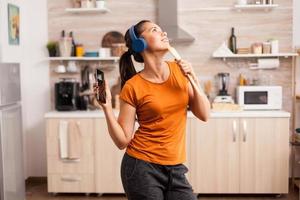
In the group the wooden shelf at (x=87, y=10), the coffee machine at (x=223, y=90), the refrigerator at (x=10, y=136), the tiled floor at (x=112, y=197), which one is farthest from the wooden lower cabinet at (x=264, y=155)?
the refrigerator at (x=10, y=136)

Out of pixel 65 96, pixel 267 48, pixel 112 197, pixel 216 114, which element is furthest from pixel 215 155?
pixel 65 96

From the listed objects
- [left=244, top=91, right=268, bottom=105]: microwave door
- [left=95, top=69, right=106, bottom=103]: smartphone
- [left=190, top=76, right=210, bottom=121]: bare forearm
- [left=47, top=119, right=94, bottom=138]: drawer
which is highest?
[left=95, top=69, right=106, bottom=103]: smartphone

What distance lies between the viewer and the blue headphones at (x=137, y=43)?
173cm

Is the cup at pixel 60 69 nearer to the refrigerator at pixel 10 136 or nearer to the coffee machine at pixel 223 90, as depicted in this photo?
the refrigerator at pixel 10 136

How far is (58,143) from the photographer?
4.01 m

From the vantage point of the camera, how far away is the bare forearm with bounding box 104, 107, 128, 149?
1721mm

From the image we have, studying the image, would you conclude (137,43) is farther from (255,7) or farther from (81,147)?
(255,7)

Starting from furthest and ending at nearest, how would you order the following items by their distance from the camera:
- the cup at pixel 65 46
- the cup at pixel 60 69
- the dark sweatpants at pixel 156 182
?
the cup at pixel 60 69 < the cup at pixel 65 46 < the dark sweatpants at pixel 156 182

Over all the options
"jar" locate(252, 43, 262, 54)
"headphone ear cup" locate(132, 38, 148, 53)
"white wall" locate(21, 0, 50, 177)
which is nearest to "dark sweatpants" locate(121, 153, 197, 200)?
"headphone ear cup" locate(132, 38, 148, 53)

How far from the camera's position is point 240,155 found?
12.8ft

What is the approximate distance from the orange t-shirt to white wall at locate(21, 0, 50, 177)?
2922 millimetres

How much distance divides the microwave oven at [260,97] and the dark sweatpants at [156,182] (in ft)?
8.32

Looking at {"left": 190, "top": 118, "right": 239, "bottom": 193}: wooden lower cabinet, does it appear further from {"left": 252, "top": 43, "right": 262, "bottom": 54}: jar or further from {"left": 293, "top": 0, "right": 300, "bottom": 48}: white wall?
{"left": 293, "top": 0, "right": 300, "bottom": 48}: white wall

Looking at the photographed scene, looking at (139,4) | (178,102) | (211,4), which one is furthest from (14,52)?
(178,102)
